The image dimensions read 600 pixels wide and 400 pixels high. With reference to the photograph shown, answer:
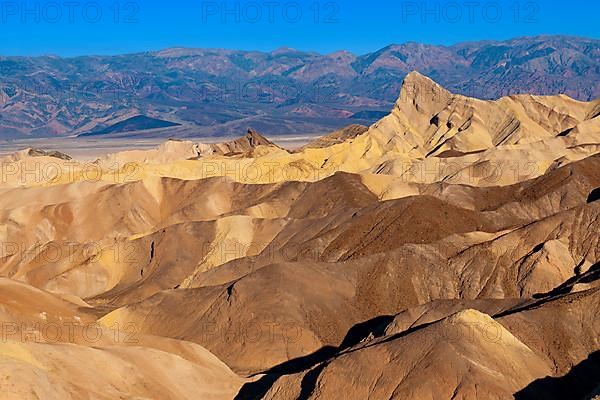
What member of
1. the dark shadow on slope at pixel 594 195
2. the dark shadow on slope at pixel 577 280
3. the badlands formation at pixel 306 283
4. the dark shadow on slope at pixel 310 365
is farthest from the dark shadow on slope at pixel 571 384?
the dark shadow on slope at pixel 594 195

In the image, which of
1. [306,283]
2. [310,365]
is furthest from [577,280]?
[310,365]

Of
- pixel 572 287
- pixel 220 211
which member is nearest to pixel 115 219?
pixel 220 211

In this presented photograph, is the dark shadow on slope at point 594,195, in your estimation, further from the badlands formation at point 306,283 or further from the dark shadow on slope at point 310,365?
the dark shadow on slope at point 310,365

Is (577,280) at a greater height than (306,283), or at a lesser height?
greater

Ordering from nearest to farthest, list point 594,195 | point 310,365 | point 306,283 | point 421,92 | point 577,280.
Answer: point 310,365 < point 577,280 < point 306,283 < point 594,195 < point 421,92

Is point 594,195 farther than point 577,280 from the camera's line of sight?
Yes

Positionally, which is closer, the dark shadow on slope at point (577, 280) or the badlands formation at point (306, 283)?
the badlands formation at point (306, 283)

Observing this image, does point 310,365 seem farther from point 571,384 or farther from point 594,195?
point 594,195

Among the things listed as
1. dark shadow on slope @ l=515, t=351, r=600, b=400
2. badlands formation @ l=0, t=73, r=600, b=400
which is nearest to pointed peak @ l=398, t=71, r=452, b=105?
badlands formation @ l=0, t=73, r=600, b=400
